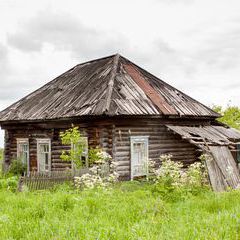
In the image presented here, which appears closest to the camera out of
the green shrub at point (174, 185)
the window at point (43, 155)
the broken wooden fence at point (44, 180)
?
the green shrub at point (174, 185)

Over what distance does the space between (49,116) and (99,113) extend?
3.30 meters

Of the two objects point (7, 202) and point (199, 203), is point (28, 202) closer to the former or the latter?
point (7, 202)

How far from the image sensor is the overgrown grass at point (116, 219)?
191 inches

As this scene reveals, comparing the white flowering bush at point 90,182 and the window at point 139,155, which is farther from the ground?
the window at point 139,155

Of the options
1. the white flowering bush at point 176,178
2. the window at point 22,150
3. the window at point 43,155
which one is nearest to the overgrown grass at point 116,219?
the white flowering bush at point 176,178

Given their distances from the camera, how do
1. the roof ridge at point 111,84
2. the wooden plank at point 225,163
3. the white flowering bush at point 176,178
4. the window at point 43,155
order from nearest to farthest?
1. the white flowering bush at point 176,178
2. the wooden plank at point 225,163
3. the roof ridge at point 111,84
4. the window at point 43,155

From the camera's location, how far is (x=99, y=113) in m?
13.7

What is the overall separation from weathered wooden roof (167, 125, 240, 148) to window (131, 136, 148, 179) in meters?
1.36

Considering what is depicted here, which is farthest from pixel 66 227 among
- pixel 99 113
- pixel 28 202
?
pixel 99 113

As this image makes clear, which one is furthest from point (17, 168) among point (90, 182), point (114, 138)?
point (90, 182)

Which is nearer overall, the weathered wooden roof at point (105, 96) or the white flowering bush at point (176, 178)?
the white flowering bush at point (176, 178)

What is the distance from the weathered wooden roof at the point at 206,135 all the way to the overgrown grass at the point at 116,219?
6.27m

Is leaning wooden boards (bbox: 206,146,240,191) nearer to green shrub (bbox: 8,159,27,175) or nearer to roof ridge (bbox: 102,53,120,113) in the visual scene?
roof ridge (bbox: 102,53,120,113)

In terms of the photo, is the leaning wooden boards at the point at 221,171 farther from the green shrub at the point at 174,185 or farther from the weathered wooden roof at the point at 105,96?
the weathered wooden roof at the point at 105,96
